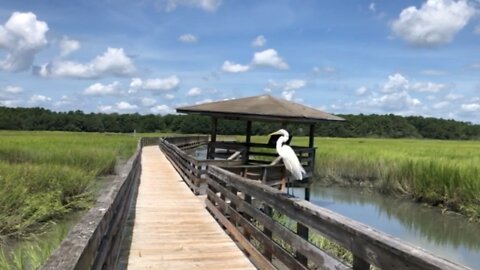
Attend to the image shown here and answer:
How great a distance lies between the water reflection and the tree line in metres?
64.5

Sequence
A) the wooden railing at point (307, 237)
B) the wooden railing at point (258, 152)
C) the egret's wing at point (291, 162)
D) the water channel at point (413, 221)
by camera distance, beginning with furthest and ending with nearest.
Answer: the wooden railing at point (258, 152) < the water channel at point (413, 221) < the egret's wing at point (291, 162) < the wooden railing at point (307, 237)

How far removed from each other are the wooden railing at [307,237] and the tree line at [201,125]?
3018 inches

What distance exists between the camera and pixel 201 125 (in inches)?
3738

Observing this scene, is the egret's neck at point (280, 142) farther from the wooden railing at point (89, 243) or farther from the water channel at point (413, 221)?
the water channel at point (413, 221)

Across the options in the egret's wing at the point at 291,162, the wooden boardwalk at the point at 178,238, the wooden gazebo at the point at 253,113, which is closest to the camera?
the egret's wing at the point at 291,162

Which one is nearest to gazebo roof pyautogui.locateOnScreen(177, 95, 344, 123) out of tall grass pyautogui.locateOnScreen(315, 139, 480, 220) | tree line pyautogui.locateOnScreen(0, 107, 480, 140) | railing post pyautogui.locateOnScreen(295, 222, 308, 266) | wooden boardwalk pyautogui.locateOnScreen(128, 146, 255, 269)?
wooden boardwalk pyautogui.locateOnScreen(128, 146, 255, 269)

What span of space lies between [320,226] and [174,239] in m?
3.73

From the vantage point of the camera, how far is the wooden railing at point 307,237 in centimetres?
292

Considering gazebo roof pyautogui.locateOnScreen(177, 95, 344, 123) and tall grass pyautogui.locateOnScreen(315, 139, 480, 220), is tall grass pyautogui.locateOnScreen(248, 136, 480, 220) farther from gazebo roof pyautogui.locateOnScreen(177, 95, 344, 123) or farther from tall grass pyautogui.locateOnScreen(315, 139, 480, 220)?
gazebo roof pyautogui.locateOnScreen(177, 95, 344, 123)

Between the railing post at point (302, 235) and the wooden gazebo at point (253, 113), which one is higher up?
the wooden gazebo at point (253, 113)

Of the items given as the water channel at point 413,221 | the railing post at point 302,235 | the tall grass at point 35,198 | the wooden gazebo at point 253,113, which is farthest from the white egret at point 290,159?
the wooden gazebo at point 253,113

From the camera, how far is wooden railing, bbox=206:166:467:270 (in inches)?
115

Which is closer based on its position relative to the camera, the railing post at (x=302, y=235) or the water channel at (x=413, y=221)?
the railing post at (x=302, y=235)

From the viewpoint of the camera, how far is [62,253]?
294cm
